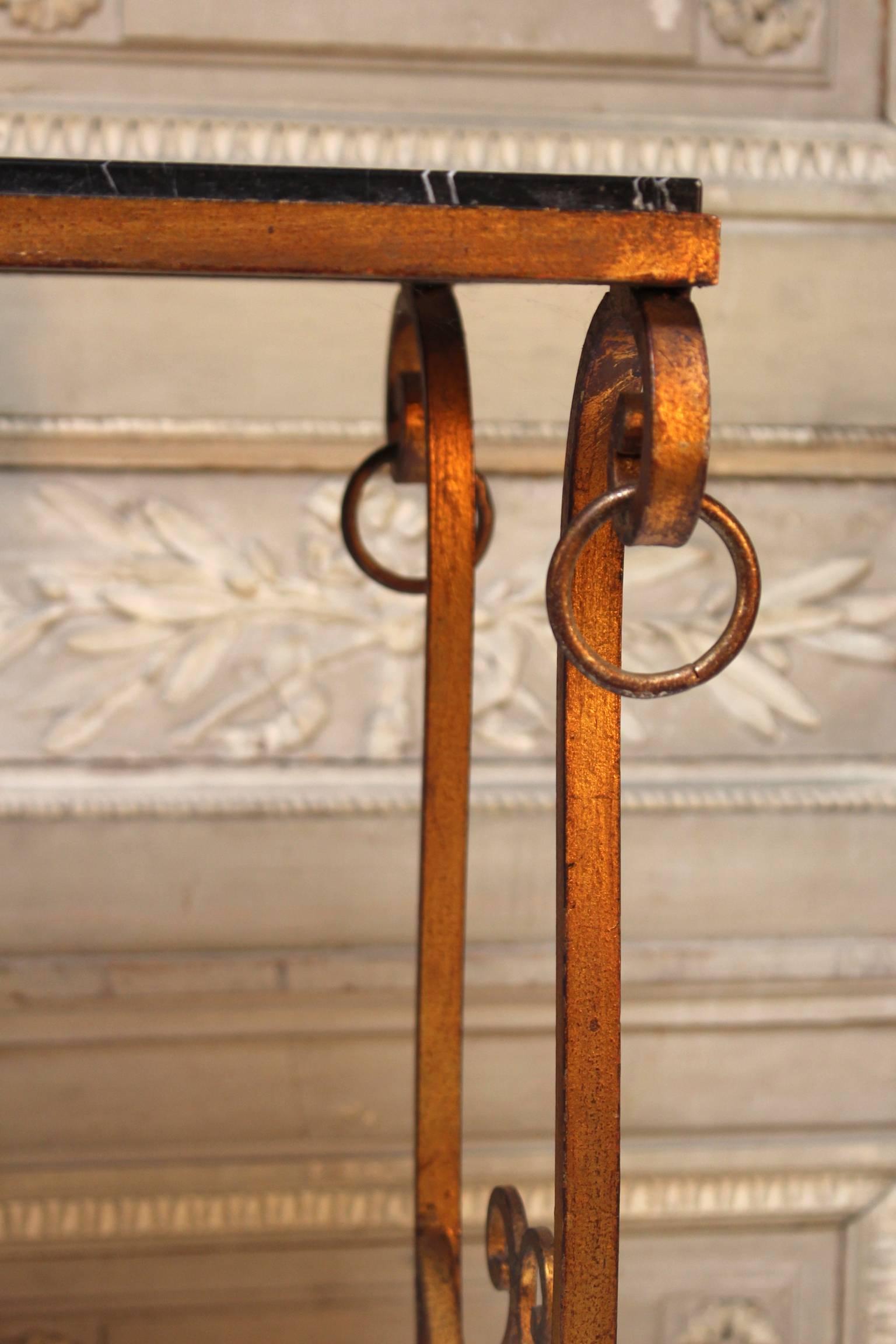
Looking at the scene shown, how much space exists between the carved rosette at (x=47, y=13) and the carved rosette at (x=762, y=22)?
0.37 meters

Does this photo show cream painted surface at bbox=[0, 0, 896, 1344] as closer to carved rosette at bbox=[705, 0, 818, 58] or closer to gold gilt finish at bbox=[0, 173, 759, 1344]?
carved rosette at bbox=[705, 0, 818, 58]

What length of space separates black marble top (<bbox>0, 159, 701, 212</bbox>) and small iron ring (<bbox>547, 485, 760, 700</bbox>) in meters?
0.08

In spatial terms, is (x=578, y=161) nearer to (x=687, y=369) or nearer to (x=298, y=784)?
(x=298, y=784)

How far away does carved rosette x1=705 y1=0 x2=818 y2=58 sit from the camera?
32.2 inches

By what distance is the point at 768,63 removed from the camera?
826 mm

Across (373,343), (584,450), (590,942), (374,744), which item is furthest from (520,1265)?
(373,343)

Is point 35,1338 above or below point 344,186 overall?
below

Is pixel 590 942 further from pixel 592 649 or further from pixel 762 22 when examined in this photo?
pixel 762 22

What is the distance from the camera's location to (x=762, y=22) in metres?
0.82

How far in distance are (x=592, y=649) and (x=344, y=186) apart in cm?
13

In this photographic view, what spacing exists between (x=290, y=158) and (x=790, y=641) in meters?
0.43

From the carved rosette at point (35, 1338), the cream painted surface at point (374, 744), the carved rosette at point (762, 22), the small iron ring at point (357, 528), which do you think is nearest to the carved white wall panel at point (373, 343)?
the cream painted surface at point (374, 744)

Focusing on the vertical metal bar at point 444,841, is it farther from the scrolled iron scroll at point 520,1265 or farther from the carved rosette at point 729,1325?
the carved rosette at point 729,1325

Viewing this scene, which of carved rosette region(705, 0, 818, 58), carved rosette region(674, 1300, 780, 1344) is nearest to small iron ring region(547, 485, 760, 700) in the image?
carved rosette region(705, 0, 818, 58)
